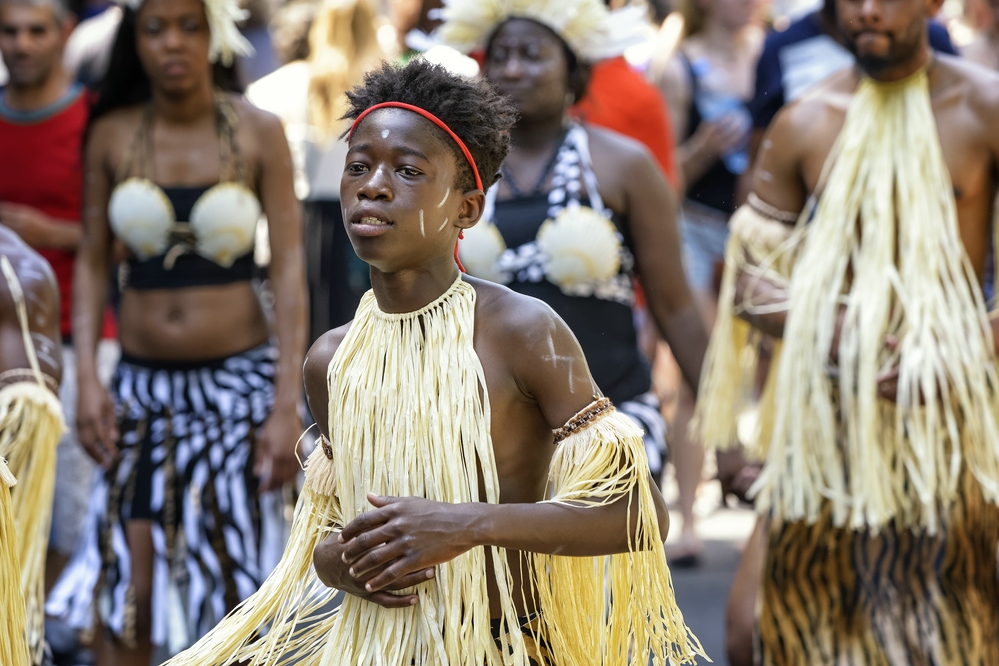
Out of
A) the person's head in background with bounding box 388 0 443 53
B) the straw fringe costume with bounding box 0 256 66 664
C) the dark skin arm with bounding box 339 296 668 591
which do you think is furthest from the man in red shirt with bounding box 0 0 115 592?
the dark skin arm with bounding box 339 296 668 591

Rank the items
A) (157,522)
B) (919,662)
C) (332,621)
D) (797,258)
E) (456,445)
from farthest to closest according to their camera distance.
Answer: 1. (157,522)
2. (797,258)
3. (919,662)
4. (332,621)
5. (456,445)

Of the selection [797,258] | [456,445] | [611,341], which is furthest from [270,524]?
[456,445]

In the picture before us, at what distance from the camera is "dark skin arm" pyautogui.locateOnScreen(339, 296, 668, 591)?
8.21 ft

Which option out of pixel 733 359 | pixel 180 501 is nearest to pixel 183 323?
pixel 180 501

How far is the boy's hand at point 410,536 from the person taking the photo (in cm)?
249

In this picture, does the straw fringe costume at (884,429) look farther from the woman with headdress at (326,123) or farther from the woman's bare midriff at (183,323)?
the woman with headdress at (326,123)

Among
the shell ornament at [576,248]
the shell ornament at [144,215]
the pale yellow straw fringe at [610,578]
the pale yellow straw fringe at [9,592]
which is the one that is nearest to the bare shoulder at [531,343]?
the pale yellow straw fringe at [610,578]

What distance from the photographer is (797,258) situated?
14.0ft

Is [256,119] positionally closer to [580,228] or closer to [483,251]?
[483,251]

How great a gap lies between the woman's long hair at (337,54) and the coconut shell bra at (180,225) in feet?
6.22

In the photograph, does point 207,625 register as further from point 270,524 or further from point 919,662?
point 919,662

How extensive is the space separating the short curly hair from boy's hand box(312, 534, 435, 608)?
2.25 feet

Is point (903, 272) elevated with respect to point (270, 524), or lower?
elevated

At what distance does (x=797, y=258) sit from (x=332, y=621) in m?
1.94
